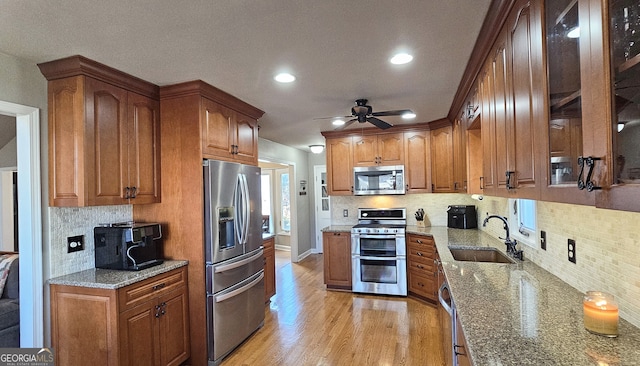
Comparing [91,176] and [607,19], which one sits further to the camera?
[91,176]

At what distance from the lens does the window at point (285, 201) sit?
7621 mm

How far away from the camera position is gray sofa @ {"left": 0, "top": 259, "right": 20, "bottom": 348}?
2.63 meters

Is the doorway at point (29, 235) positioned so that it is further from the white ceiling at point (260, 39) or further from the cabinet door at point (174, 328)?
the cabinet door at point (174, 328)

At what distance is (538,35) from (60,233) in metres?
3.02

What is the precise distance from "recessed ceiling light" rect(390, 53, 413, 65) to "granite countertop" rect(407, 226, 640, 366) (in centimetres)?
148

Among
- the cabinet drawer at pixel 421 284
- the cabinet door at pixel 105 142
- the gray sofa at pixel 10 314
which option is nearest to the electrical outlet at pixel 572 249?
the cabinet drawer at pixel 421 284

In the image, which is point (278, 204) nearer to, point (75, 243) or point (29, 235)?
point (75, 243)

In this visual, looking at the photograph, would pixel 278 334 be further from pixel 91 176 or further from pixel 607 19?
→ pixel 607 19

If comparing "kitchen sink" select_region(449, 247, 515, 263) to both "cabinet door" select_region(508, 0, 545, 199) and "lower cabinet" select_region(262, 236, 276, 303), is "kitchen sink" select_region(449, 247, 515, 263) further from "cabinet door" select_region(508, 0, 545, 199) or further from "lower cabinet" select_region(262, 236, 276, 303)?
"lower cabinet" select_region(262, 236, 276, 303)

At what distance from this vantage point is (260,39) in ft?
6.26

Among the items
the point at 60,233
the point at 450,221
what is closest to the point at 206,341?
the point at 60,233

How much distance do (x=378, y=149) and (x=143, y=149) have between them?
3.17 m

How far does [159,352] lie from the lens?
2422 millimetres

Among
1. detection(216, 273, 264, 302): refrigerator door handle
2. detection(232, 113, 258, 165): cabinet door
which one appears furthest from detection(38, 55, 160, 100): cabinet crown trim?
detection(216, 273, 264, 302): refrigerator door handle
